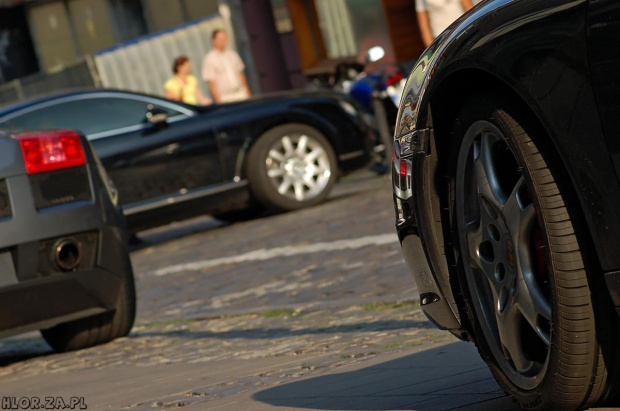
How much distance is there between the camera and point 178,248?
13.8 m

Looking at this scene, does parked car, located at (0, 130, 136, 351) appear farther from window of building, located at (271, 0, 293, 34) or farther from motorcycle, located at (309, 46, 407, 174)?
window of building, located at (271, 0, 293, 34)

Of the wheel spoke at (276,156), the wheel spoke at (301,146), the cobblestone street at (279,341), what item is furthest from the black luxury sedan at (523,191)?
the wheel spoke at (301,146)

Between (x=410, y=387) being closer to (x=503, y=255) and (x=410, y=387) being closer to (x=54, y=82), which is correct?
(x=503, y=255)

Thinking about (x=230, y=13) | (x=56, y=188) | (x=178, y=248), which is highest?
(x=230, y=13)

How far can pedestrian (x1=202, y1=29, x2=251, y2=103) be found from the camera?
63.3 ft

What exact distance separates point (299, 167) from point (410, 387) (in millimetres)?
9669

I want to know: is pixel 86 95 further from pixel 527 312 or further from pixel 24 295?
pixel 527 312

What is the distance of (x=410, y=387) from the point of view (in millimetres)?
4895

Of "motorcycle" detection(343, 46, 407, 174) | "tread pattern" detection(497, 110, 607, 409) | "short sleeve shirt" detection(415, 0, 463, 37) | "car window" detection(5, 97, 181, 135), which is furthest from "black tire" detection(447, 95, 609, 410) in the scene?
"motorcycle" detection(343, 46, 407, 174)

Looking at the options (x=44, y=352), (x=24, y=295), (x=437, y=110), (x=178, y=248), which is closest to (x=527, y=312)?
(x=437, y=110)

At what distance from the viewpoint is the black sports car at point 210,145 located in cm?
1375

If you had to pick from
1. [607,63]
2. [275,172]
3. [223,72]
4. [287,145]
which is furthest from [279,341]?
[223,72]

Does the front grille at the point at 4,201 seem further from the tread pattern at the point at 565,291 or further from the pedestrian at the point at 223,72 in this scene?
the pedestrian at the point at 223,72

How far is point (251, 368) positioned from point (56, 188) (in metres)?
1.77
